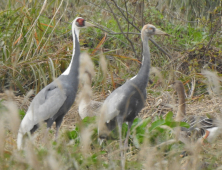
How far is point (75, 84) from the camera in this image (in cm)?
444

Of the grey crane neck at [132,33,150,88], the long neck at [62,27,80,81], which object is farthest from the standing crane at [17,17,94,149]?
the grey crane neck at [132,33,150,88]

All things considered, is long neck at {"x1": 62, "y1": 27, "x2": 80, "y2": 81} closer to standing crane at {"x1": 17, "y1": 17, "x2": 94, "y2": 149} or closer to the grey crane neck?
standing crane at {"x1": 17, "y1": 17, "x2": 94, "y2": 149}

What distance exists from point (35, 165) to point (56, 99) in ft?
9.10

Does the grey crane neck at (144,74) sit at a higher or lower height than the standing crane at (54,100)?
higher

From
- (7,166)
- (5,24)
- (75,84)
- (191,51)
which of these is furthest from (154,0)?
(7,166)

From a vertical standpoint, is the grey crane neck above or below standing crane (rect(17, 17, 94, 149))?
above

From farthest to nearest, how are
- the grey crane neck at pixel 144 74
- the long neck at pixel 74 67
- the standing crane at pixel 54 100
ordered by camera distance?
the long neck at pixel 74 67 → the standing crane at pixel 54 100 → the grey crane neck at pixel 144 74

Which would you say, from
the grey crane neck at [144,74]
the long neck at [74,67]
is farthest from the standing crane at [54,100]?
the grey crane neck at [144,74]

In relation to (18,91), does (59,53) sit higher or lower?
higher

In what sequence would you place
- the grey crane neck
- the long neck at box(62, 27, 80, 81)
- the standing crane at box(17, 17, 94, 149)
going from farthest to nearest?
1. the long neck at box(62, 27, 80, 81)
2. the standing crane at box(17, 17, 94, 149)
3. the grey crane neck

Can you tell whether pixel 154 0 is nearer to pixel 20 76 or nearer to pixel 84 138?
pixel 20 76

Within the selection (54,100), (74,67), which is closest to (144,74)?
(74,67)

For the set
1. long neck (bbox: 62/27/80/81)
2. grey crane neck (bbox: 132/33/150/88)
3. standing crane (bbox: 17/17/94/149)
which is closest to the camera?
grey crane neck (bbox: 132/33/150/88)

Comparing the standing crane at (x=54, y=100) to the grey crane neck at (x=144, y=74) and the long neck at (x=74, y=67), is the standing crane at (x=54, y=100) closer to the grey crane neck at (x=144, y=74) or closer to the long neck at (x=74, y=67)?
the long neck at (x=74, y=67)
